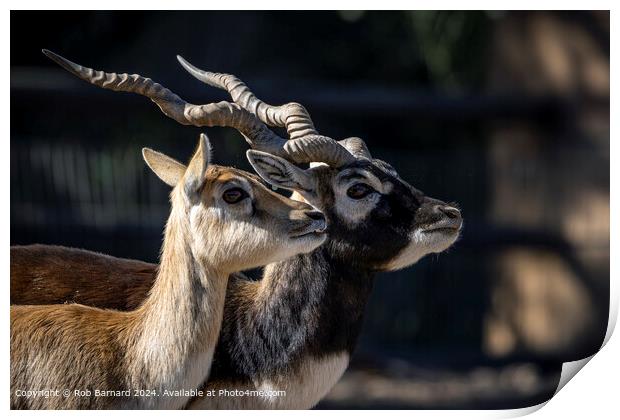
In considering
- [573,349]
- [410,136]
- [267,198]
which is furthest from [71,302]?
[410,136]

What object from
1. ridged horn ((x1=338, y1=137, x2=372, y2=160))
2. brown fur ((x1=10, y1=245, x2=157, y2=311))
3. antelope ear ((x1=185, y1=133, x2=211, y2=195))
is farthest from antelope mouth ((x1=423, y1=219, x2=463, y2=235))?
brown fur ((x1=10, y1=245, x2=157, y2=311))

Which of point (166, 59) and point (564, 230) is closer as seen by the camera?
point (564, 230)

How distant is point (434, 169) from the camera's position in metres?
6.80

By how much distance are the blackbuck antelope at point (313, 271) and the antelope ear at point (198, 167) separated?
385mm

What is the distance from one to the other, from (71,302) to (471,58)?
809cm

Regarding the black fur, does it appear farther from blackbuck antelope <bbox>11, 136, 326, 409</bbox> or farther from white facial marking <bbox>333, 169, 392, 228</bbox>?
blackbuck antelope <bbox>11, 136, 326, 409</bbox>

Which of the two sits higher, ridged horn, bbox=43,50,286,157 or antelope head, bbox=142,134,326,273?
ridged horn, bbox=43,50,286,157

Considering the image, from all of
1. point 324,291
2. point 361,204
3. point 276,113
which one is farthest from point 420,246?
point 276,113

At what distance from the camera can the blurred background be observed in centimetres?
622

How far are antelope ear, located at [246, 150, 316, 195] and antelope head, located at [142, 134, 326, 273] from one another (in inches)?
7.8

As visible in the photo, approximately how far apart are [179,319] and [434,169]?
8.88 feet

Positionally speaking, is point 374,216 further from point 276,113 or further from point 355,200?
point 276,113

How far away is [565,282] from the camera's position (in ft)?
23.4

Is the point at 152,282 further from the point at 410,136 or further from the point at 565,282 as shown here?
the point at 410,136
